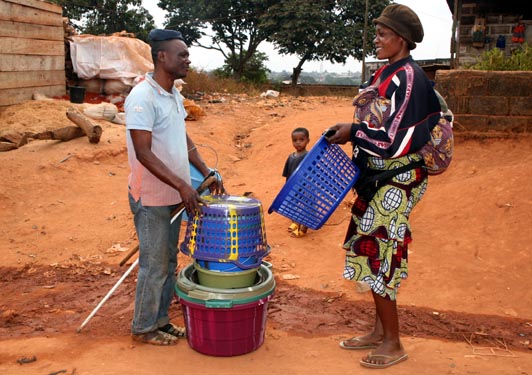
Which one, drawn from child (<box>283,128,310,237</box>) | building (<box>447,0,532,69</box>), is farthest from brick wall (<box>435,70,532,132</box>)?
building (<box>447,0,532,69</box>)

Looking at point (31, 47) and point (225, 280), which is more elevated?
point (31, 47)

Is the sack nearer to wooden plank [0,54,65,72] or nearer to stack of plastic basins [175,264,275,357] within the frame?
stack of plastic basins [175,264,275,357]

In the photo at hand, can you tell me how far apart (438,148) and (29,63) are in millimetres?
9469

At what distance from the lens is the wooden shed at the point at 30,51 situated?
9594mm

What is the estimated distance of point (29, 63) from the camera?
33.7ft

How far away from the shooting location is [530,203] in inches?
202

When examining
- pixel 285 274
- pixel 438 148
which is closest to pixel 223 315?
pixel 438 148

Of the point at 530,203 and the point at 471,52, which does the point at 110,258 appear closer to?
the point at 530,203

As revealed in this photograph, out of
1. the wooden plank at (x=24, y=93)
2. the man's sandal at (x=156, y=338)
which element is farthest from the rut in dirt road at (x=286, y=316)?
the wooden plank at (x=24, y=93)

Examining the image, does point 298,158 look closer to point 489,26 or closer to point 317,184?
point 317,184

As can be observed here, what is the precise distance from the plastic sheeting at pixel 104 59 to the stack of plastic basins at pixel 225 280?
9.28 meters

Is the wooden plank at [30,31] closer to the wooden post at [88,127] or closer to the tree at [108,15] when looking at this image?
the wooden post at [88,127]

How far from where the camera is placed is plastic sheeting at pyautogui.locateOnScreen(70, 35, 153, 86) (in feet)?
38.0

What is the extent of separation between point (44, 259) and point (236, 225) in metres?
3.12
